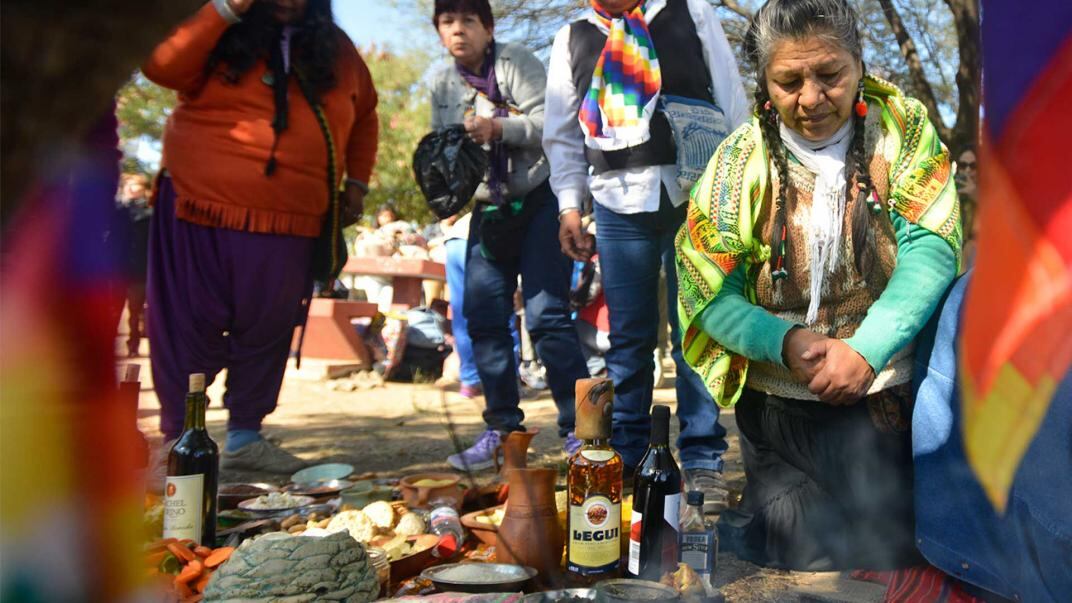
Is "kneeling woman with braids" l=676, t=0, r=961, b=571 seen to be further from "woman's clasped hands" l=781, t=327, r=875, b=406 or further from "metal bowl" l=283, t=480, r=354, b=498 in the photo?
"metal bowl" l=283, t=480, r=354, b=498

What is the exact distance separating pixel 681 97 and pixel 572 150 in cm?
45

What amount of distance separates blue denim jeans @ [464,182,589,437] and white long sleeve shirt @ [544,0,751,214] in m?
0.28

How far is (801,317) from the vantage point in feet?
7.82

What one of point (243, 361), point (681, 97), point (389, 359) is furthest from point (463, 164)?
point (389, 359)

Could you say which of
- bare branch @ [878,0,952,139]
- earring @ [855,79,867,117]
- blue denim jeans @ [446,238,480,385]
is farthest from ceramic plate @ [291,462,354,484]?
bare branch @ [878,0,952,139]

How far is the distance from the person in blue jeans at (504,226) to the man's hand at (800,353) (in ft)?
4.58

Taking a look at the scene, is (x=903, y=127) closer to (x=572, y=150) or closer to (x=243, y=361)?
(x=572, y=150)

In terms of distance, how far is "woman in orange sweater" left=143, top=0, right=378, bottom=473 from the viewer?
333 cm

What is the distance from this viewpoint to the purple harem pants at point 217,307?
3.38 m

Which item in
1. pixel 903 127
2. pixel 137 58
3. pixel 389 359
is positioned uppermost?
pixel 903 127

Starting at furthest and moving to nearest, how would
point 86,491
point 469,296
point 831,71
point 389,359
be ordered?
point 389,359 → point 469,296 → point 831,71 → point 86,491

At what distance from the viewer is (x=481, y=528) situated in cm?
242

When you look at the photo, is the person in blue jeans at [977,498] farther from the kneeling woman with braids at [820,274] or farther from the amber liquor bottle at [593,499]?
the amber liquor bottle at [593,499]

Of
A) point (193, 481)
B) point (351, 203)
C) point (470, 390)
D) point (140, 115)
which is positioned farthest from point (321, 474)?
point (470, 390)
